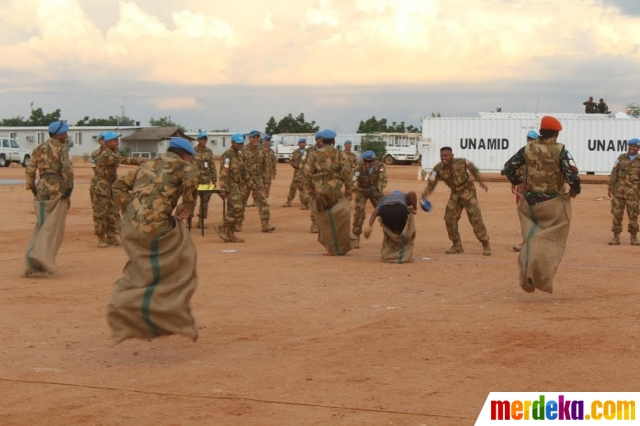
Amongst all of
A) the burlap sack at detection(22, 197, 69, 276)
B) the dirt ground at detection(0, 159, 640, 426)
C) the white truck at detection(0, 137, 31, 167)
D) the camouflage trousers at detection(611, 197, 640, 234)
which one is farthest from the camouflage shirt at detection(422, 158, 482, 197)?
the white truck at detection(0, 137, 31, 167)

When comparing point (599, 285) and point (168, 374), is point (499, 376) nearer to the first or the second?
point (168, 374)

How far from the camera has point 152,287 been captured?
7.91 metres

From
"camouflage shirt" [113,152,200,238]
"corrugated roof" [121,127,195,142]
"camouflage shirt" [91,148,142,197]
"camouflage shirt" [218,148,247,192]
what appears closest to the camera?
"camouflage shirt" [113,152,200,238]

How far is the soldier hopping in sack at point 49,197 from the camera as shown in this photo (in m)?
12.3

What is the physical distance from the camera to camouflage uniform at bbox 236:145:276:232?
1833cm

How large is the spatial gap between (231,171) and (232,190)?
0.34 meters

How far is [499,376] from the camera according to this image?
7.29m

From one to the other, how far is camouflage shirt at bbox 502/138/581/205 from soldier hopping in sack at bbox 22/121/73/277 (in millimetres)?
5909

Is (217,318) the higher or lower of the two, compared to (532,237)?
lower

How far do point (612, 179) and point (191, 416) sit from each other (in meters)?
12.3

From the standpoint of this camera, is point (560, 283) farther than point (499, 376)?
Yes

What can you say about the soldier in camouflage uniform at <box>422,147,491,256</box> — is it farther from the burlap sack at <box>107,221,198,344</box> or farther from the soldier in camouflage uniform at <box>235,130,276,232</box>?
the burlap sack at <box>107,221,198,344</box>

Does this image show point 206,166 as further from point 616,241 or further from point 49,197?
point 616,241

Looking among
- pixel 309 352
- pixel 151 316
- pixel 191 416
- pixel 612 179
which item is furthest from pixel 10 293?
pixel 612 179
